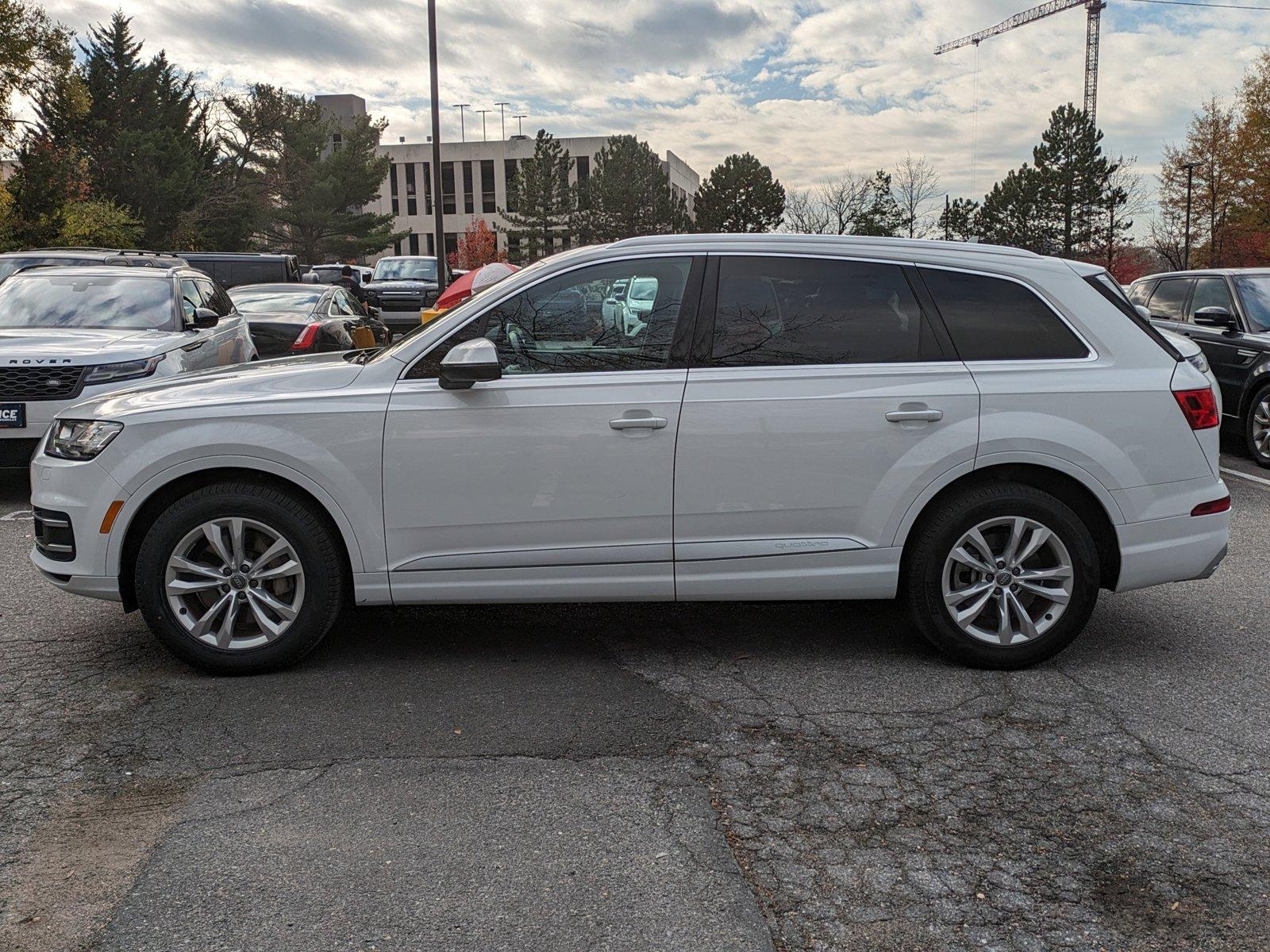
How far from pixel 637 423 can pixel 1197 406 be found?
2344mm

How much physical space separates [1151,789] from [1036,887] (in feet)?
2.79

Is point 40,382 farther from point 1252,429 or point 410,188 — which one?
point 410,188

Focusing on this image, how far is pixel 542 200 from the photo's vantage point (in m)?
82.8

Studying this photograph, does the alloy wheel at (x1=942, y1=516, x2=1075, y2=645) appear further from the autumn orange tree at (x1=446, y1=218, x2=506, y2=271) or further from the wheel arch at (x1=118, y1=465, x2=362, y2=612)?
the autumn orange tree at (x1=446, y1=218, x2=506, y2=271)

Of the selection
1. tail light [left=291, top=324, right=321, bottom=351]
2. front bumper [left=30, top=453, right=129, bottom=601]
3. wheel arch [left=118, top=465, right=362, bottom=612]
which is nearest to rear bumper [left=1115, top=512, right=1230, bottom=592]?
wheel arch [left=118, top=465, right=362, bottom=612]

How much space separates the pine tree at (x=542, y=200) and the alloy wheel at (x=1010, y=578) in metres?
79.0

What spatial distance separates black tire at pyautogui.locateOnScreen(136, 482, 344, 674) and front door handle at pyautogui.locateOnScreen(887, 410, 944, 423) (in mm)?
2340

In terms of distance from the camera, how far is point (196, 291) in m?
10.9

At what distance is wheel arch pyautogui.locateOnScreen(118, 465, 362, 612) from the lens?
15.6ft

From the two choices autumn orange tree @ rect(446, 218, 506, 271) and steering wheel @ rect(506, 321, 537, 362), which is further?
autumn orange tree @ rect(446, 218, 506, 271)

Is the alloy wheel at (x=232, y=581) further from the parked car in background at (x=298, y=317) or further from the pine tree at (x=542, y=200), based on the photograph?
the pine tree at (x=542, y=200)

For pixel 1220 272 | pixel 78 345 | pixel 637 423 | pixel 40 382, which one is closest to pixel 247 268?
pixel 78 345

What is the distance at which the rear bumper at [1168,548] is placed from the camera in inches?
193

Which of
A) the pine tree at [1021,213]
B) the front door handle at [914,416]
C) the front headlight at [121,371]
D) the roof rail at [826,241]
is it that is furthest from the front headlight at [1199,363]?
the pine tree at [1021,213]
